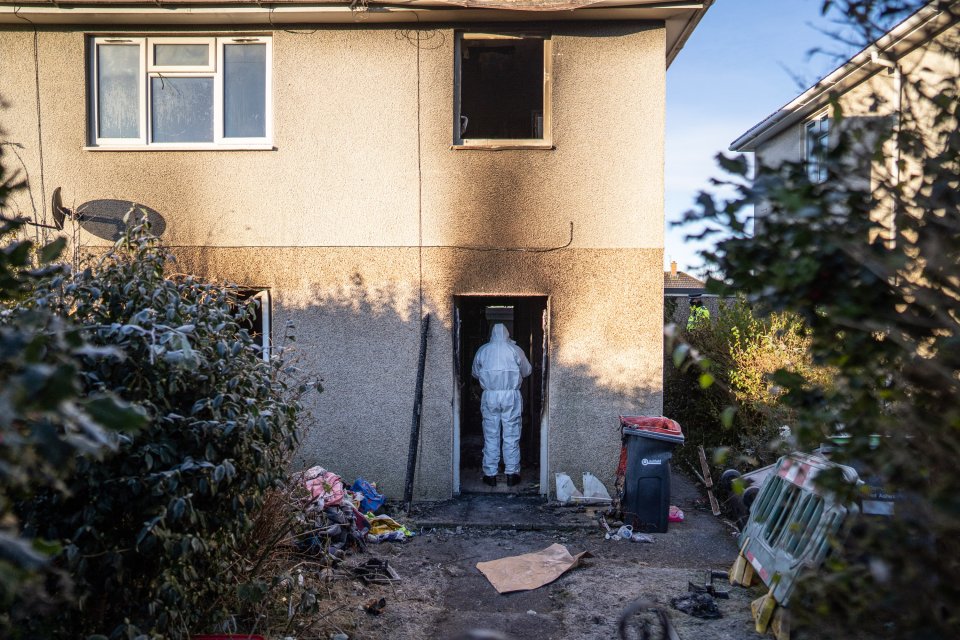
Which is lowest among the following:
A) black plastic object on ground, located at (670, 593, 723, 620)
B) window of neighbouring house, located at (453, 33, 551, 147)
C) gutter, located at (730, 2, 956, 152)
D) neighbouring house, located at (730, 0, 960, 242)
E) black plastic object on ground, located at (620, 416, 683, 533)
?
black plastic object on ground, located at (670, 593, 723, 620)

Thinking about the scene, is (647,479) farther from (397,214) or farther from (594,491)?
(397,214)

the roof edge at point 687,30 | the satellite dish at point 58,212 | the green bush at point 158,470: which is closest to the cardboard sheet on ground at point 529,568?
the green bush at point 158,470

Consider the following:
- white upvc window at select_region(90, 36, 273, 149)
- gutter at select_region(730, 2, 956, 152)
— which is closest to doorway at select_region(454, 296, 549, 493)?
white upvc window at select_region(90, 36, 273, 149)

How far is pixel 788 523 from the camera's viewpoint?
433 cm

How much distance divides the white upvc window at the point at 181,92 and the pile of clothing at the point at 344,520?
402cm

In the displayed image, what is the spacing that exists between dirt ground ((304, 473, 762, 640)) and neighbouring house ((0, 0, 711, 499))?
0.96 metres

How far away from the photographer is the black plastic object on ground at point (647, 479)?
21.9 ft

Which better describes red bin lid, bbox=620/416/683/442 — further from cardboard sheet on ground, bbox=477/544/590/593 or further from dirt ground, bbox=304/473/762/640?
cardboard sheet on ground, bbox=477/544/590/593

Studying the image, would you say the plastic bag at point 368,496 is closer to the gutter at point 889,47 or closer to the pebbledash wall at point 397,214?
the pebbledash wall at point 397,214

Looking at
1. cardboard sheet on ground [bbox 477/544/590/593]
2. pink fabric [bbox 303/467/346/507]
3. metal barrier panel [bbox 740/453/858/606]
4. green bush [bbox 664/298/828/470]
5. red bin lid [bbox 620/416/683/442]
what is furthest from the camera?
green bush [bbox 664/298/828/470]

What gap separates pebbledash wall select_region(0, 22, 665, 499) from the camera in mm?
7594

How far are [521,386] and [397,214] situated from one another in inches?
143

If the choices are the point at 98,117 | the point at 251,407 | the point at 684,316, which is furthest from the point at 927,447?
the point at 684,316

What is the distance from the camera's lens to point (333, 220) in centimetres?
766
